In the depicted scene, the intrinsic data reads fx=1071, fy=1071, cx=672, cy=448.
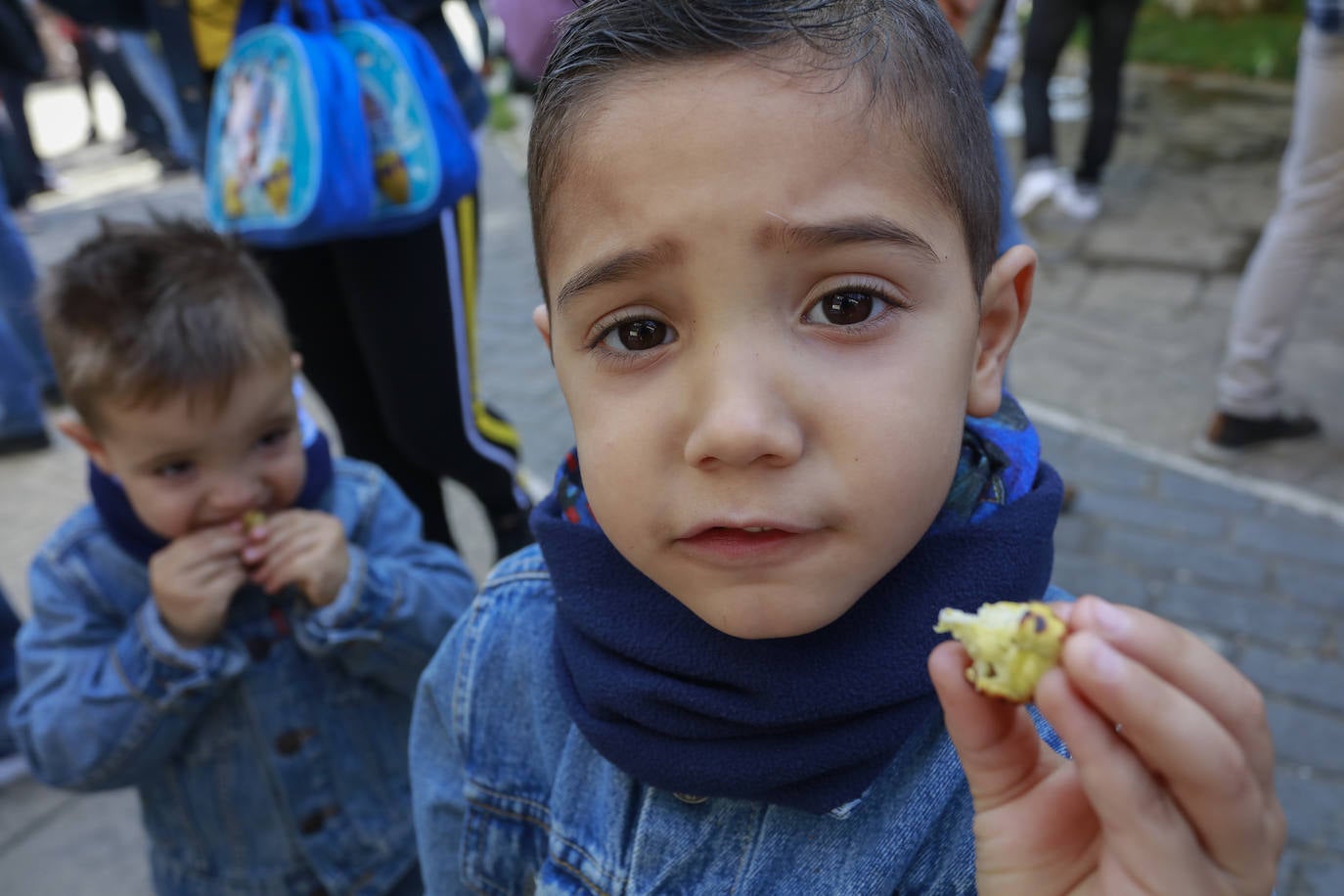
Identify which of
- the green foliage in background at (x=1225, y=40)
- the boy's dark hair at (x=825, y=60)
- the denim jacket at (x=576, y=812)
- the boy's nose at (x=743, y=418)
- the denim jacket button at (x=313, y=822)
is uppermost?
the boy's dark hair at (x=825, y=60)

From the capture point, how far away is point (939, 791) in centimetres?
118

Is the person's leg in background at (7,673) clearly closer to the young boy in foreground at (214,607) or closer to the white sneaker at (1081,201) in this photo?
the young boy in foreground at (214,607)

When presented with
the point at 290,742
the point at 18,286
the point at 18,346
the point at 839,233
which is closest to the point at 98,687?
the point at 290,742

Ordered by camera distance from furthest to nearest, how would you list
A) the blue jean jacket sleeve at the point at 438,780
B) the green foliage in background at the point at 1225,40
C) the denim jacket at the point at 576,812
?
1. the green foliage in background at the point at 1225,40
2. the blue jean jacket sleeve at the point at 438,780
3. the denim jacket at the point at 576,812

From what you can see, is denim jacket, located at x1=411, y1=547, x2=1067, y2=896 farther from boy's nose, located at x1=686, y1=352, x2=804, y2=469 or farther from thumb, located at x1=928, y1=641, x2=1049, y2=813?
boy's nose, located at x1=686, y1=352, x2=804, y2=469

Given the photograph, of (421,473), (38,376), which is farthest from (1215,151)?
(38,376)

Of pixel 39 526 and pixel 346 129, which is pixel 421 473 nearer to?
pixel 346 129

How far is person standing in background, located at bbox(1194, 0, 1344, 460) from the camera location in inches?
134

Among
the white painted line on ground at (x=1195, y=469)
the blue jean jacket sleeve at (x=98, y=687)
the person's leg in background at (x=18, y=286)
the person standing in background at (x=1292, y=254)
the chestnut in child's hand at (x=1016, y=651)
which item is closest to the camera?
the chestnut in child's hand at (x=1016, y=651)

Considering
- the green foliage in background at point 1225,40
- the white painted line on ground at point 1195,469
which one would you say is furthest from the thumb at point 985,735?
the green foliage in background at point 1225,40

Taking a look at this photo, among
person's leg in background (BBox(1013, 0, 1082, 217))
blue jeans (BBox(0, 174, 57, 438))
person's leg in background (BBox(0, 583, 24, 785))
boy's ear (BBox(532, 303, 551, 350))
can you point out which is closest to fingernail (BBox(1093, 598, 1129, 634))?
boy's ear (BBox(532, 303, 551, 350))

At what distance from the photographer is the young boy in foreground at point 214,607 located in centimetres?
180

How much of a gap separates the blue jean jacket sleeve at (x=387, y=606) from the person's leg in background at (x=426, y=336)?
0.47 m

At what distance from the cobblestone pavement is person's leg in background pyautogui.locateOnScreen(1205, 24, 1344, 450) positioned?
14 centimetres
